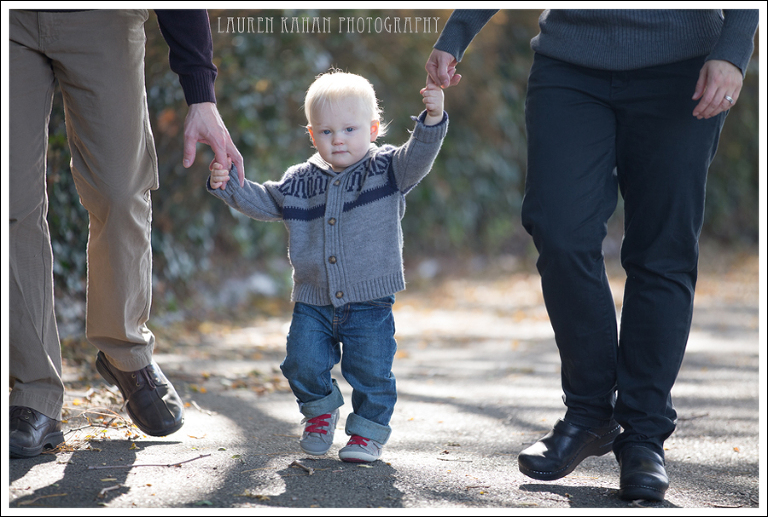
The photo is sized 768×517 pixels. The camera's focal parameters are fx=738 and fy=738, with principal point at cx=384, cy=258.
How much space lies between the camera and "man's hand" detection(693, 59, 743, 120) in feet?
6.44

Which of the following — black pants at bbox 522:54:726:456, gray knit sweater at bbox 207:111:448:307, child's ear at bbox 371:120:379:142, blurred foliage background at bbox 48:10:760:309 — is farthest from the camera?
blurred foliage background at bbox 48:10:760:309

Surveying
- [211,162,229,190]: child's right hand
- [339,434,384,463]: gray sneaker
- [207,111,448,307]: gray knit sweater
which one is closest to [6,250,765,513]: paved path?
[339,434,384,463]: gray sneaker

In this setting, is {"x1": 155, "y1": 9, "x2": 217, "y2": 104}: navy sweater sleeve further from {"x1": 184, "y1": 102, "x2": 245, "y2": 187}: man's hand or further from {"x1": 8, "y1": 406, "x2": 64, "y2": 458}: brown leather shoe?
{"x1": 8, "y1": 406, "x2": 64, "y2": 458}: brown leather shoe

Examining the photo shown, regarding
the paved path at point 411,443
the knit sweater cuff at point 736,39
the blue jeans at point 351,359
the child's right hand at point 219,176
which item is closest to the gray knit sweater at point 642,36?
the knit sweater cuff at point 736,39

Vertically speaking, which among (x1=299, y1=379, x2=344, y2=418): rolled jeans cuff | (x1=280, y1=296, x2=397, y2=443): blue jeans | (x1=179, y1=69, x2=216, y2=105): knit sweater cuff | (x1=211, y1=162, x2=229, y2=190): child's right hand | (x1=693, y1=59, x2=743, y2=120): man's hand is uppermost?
(x1=179, y1=69, x2=216, y2=105): knit sweater cuff

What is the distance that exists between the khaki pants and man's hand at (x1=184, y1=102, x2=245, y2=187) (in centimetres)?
15

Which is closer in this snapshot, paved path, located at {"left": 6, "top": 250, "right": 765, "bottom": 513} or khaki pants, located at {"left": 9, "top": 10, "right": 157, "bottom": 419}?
paved path, located at {"left": 6, "top": 250, "right": 765, "bottom": 513}

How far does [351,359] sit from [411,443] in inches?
20.3

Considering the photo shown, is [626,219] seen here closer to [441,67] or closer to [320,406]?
[441,67]

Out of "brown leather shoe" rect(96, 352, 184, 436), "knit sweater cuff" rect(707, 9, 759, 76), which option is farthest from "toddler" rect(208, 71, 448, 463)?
"knit sweater cuff" rect(707, 9, 759, 76)

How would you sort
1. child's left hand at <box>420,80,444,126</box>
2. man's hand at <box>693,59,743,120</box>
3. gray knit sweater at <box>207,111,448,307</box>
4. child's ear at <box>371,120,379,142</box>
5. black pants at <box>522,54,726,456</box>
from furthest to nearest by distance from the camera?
child's ear at <box>371,120,379,142</box>, gray knit sweater at <box>207,111,448,307</box>, child's left hand at <box>420,80,444,126</box>, black pants at <box>522,54,726,456</box>, man's hand at <box>693,59,743,120</box>

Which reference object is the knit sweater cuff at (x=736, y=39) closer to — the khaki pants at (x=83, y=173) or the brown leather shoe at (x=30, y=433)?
the khaki pants at (x=83, y=173)

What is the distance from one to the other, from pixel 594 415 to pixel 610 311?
0.32 m

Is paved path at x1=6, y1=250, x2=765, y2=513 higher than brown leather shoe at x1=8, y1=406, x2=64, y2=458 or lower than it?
lower
